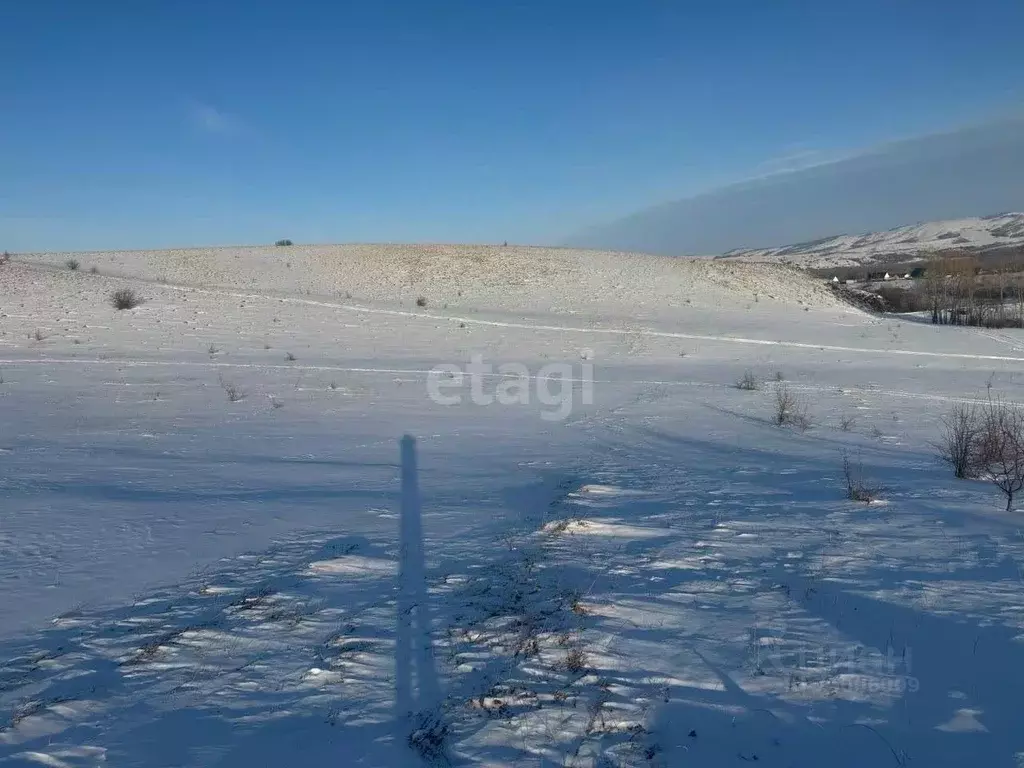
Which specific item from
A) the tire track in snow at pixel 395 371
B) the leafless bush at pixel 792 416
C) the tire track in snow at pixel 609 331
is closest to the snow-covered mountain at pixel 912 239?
the tire track in snow at pixel 609 331

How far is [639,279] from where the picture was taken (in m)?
41.3

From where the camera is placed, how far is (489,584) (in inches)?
195

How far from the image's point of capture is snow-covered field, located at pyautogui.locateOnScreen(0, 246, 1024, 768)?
324cm

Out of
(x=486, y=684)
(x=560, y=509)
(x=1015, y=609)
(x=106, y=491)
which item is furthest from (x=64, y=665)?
(x=1015, y=609)

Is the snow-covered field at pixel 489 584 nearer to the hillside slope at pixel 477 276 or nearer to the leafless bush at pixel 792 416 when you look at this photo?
the leafless bush at pixel 792 416

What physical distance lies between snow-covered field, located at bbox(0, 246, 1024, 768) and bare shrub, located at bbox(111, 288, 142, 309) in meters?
11.6

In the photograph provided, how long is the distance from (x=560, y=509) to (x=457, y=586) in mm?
2105

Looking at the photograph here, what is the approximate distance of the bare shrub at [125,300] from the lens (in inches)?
969

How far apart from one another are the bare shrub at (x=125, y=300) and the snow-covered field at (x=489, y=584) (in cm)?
1164

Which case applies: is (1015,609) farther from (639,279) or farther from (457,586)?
(639,279)

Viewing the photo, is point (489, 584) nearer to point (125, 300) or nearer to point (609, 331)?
point (609, 331)

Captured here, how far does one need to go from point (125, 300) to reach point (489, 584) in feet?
82.4

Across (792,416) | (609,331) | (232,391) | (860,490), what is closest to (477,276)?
(609,331)

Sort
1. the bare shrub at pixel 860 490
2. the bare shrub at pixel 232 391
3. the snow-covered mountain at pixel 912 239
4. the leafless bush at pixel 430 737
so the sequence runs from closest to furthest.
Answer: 1. the leafless bush at pixel 430 737
2. the bare shrub at pixel 860 490
3. the bare shrub at pixel 232 391
4. the snow-covered mountain at pixel 912 239
